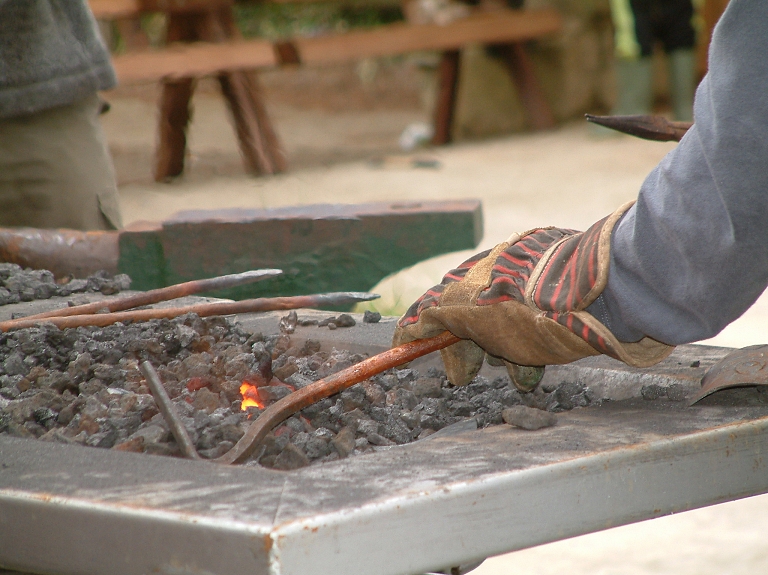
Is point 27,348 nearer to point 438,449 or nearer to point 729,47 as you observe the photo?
point 438,449

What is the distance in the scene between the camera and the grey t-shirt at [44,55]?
2.31 metres

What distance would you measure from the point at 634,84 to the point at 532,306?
6.09 metres

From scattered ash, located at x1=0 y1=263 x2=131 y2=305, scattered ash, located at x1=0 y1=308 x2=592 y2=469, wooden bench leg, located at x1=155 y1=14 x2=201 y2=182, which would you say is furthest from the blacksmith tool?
wooden bench leg, located at x1=155 y1=14 x2=201 y2=182

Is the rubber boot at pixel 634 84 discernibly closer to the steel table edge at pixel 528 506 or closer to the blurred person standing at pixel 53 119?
the blurred person standing at pixel 53 119

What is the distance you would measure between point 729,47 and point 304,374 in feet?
2.49

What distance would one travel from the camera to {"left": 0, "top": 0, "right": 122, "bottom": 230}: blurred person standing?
7.63 ft

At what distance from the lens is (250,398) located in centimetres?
133

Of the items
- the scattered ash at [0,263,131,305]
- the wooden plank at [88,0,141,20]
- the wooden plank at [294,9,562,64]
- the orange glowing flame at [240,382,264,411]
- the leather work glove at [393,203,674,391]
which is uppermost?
Answer: the leather work glove at [393,203,674,391]

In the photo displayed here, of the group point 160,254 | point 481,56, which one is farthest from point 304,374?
point 481,56

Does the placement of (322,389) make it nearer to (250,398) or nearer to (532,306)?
(250,398)

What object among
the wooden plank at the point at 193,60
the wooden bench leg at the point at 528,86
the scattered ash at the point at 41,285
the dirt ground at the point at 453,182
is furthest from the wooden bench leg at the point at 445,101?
the scattered ash at the point at 41,285

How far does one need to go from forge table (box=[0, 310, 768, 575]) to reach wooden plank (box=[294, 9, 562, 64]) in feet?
17.0

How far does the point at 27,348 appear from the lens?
144cm

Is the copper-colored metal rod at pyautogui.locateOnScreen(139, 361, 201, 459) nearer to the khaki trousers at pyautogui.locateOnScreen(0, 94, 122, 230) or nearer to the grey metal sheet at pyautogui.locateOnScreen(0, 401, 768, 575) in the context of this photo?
the grey metal sheet at pyautogui.locateOnScreen(0, 401, 768, 575)
